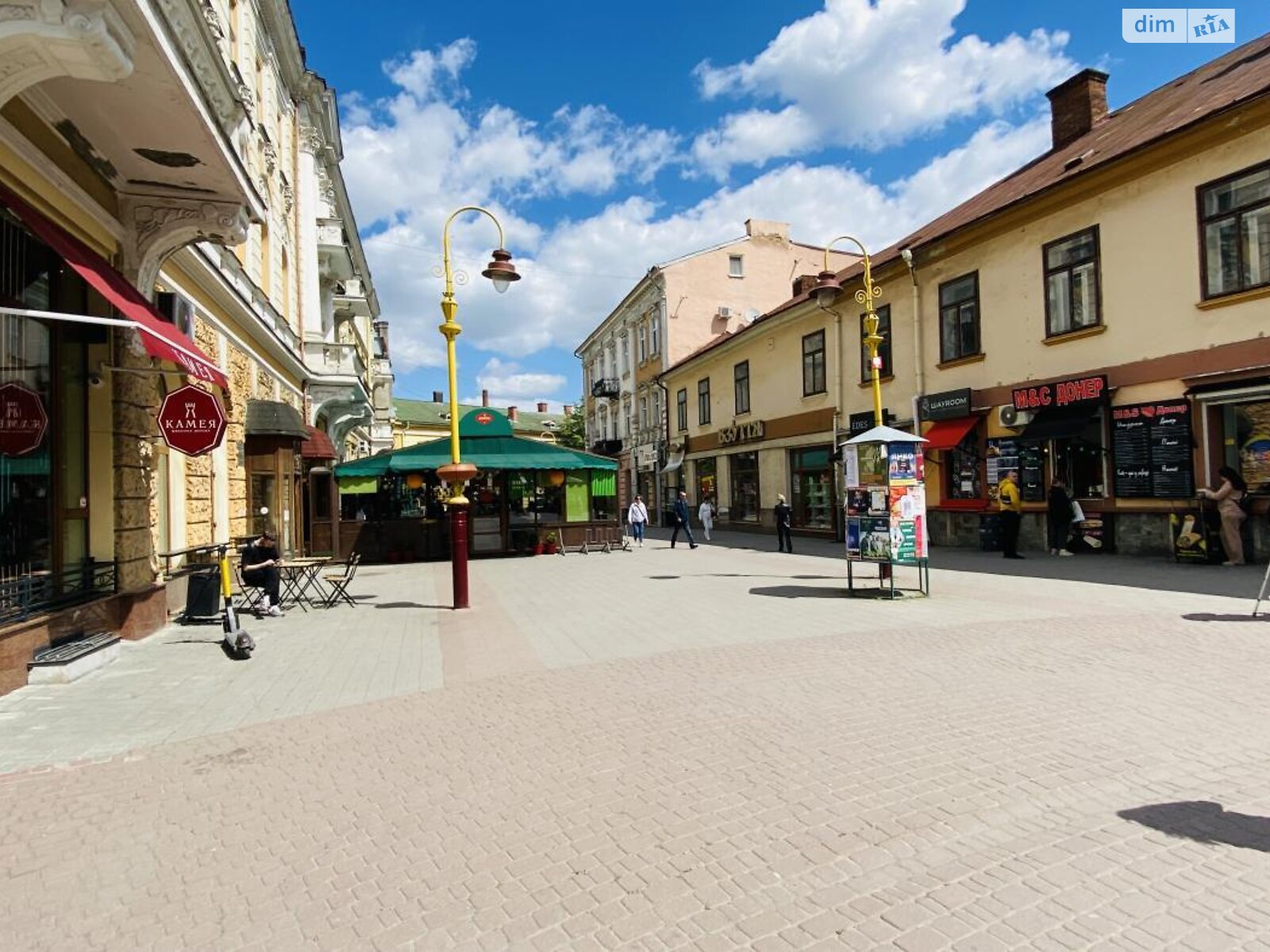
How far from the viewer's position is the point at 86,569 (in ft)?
24.2

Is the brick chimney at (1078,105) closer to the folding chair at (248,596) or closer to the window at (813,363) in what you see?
the window at (813,363)

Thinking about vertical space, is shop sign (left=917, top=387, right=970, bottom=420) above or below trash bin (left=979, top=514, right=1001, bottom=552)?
above

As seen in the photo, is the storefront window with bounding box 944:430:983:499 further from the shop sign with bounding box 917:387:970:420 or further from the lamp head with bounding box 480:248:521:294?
the lamp head with bounding box 480:248:521:294

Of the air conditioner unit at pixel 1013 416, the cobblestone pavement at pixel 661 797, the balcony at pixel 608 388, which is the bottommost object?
the cobblestone pavement at pixel 661 797

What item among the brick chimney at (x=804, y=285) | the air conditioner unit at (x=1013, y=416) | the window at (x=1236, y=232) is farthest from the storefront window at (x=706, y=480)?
the window at (x=1236, y=232)

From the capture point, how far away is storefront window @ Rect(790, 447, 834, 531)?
2266cm

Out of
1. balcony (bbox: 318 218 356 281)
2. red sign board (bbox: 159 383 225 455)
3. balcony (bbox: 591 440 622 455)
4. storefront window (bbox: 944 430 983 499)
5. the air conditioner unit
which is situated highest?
balcony (bbox: 318 218 356 281)

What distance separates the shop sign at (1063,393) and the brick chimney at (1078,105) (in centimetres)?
786

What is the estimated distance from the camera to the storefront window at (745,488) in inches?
1083

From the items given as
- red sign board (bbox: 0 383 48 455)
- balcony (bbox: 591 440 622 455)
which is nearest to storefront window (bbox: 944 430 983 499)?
red sign board (bbox: 0 383 48 455)

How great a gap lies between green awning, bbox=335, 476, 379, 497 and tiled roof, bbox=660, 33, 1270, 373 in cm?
1505

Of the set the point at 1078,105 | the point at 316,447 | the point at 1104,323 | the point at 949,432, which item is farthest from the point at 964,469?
the point at 316,447

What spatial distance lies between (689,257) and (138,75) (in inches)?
1175

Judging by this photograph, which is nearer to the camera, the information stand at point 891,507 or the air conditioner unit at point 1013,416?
the information stand at point 891,507
